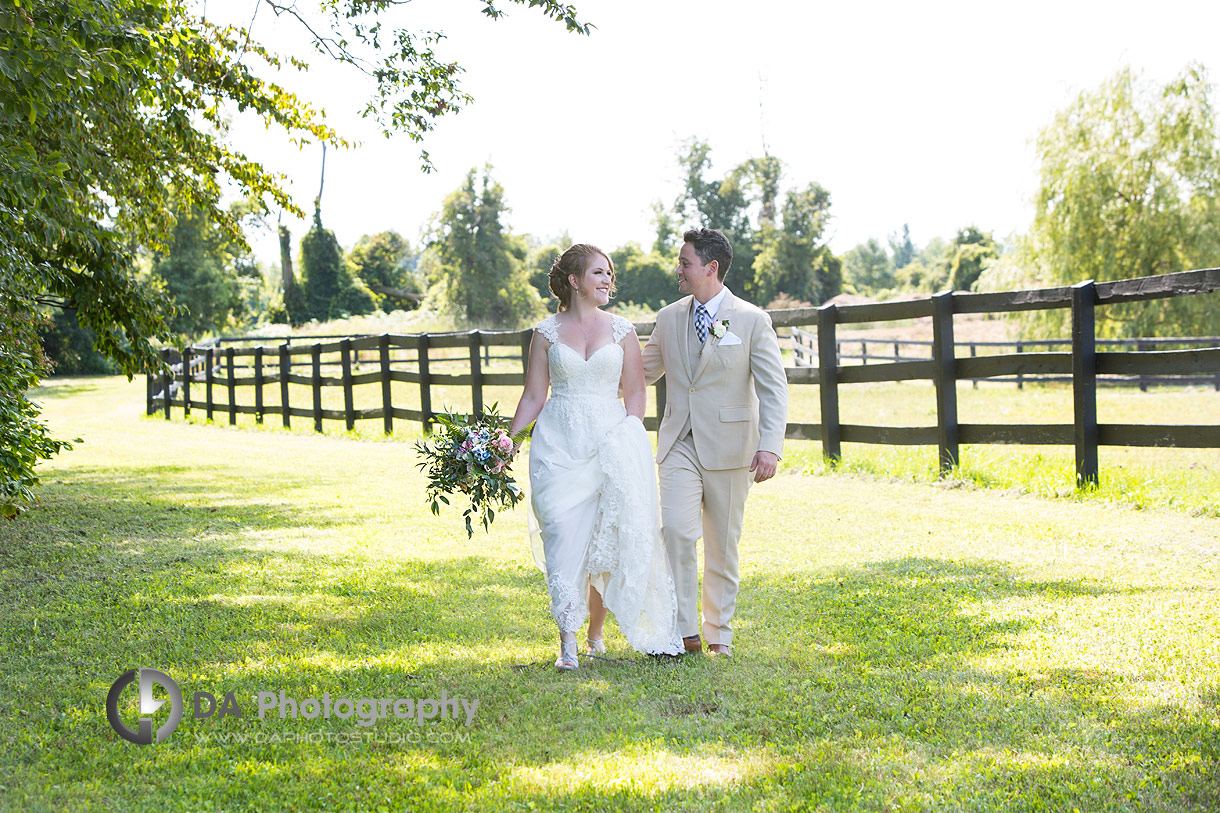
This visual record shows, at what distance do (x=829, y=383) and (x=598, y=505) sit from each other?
5.96 meters

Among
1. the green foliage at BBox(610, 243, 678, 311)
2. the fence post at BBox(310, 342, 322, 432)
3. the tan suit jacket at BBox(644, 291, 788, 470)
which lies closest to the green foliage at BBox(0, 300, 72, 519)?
the tan suit jacket at BBox(644, 291, 788, 470)

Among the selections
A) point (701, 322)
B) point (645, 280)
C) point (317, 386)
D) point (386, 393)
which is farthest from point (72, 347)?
point (701, 322)

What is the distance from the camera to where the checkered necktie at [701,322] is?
4.52 meters

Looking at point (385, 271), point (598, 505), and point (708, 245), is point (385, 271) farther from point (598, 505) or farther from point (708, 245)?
point (598, 505)

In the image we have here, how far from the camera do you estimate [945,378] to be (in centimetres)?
878

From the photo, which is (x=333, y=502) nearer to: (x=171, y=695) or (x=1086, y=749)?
(x=171, y=695)

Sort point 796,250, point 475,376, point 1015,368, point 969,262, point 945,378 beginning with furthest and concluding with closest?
→ point 969,262, point 796,250, point 475,376, point 945,378, point 1015,368

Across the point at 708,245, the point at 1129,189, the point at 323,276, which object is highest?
the point at 323,276

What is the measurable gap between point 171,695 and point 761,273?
209 feet

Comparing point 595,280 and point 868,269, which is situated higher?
point 868,269

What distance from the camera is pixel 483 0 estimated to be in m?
7.99

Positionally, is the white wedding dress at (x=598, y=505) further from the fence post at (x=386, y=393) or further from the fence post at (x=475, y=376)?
the fence post at (x=386, y=393)

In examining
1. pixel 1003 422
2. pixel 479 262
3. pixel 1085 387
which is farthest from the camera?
pixel 479 262

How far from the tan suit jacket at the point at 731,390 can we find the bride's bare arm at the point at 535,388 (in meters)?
0.57
